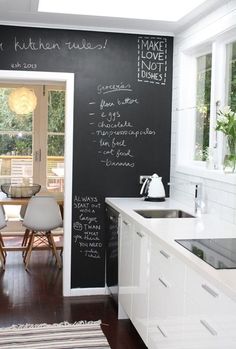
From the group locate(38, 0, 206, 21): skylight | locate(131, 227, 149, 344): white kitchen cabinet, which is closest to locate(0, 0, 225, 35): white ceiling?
locate(38, 0, 206, 21): skylight

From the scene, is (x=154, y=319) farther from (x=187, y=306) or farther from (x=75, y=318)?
(x=75, y=318)

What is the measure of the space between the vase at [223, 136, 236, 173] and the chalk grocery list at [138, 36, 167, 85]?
1369 millimetres

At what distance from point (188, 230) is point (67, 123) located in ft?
6.25

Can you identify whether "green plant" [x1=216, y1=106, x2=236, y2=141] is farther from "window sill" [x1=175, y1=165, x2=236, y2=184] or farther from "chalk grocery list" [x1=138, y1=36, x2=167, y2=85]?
"chalk grocery list" [x1=138, y1=36, x2=167, y2=85]

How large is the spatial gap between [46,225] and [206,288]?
357 centimetres

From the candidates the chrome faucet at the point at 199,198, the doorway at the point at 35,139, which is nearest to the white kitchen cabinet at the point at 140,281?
the chrome faucet at the point at 199,198

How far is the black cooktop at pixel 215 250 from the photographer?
2.20 meters

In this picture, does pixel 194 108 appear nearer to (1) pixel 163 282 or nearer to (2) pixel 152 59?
(2) pixel 152 59

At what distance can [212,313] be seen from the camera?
203 centimetres

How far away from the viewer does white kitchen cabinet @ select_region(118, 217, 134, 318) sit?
3541 millimetres

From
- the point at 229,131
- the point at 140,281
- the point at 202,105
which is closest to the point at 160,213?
A: the point at 140,281

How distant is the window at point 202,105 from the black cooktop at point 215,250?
156 centimetres

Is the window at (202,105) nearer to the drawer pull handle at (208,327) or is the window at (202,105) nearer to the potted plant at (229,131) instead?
the potted plant at (229,131)

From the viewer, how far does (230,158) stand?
336cm
